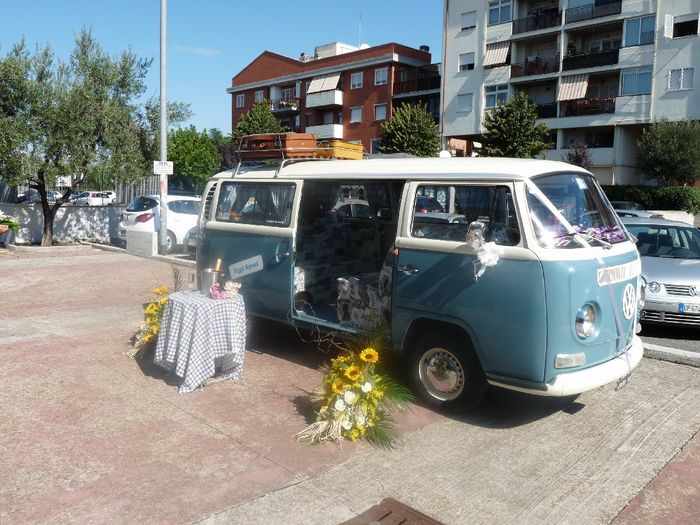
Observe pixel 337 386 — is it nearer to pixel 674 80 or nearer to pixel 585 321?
pixel 585 321

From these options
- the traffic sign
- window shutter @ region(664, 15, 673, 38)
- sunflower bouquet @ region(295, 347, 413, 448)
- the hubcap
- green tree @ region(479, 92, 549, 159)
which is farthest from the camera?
window shutter @ region(664, 15, 673, 38)

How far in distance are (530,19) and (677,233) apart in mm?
33603

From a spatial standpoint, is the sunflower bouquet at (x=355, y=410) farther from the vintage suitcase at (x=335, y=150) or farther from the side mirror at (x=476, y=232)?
the vintage suitcase at (x=335, y=150)

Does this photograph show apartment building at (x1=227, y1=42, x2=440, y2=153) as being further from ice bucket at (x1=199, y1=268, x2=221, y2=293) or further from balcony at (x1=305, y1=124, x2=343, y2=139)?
ice bucket at (x1=199, y1=268, x2=221, y2=293)

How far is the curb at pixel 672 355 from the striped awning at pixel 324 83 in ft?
154

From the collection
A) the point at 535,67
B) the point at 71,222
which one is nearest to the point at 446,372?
the point at 71,222

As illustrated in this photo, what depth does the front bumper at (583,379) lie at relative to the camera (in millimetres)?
4676

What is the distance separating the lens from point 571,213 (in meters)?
5.12

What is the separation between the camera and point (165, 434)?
4.84 m

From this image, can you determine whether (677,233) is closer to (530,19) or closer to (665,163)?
(665,163)

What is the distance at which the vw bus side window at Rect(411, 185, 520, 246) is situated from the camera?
196 inches

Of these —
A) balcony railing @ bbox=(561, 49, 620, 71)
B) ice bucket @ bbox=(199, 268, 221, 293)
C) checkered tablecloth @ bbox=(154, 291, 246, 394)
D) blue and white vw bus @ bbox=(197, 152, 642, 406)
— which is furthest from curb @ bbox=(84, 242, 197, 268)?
balcony railing @ bbox=(561, 49, 620, 71)

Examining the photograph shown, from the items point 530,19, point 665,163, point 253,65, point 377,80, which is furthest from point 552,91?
point 253,65

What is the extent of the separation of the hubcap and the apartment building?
1672 inches
